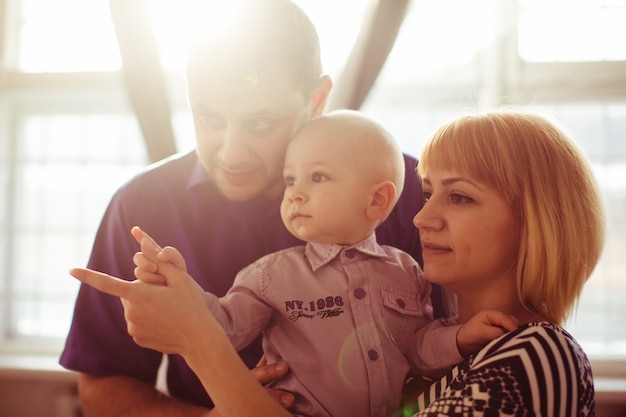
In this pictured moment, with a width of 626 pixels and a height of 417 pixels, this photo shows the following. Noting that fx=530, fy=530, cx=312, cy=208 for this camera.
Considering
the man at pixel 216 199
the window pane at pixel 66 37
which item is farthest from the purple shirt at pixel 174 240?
the window pane at pixel 66 37

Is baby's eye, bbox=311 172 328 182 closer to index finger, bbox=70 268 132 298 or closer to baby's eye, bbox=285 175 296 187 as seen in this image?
baby's eye, bbox=285 175 296 187

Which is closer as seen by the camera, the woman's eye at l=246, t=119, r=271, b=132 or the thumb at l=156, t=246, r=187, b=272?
the thumb at l=156, t=246, r=187, b=272

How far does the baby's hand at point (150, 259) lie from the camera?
0.57 metres

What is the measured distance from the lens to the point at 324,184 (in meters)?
0.64

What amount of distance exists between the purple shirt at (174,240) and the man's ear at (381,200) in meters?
0.13

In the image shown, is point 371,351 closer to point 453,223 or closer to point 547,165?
point 453,223

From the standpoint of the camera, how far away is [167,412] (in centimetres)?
83

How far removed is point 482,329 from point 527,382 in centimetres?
10

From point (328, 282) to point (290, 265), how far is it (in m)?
0.06

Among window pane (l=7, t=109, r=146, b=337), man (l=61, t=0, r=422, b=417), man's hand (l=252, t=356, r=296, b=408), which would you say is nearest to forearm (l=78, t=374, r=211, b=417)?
man (l=61, t=0, r=422, b=417)

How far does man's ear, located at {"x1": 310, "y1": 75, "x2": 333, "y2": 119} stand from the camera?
2.79 feet

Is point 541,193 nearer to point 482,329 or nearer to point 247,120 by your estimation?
point 482,329

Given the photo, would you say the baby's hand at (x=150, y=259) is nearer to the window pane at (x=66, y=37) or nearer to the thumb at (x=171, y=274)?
the thumb at (x=171, y=274)

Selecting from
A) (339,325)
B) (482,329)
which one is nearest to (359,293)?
(339,325)
